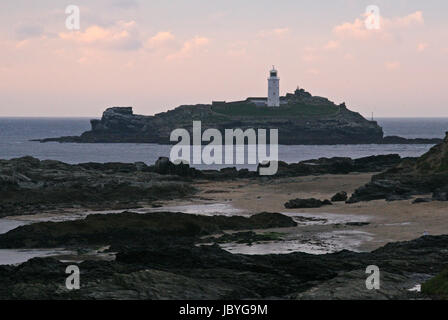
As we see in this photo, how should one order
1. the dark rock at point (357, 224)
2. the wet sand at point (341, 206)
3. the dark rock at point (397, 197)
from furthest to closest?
the dark rock at point (397, 197)
the dark rock at point (357, 224)
the wet sand at point (341, 206)

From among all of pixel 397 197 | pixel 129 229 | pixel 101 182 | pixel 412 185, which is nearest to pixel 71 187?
pixel 101 182

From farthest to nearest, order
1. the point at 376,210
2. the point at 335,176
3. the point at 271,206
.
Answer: the point at 335,176 < the point at 271,206 < the point at 376,210

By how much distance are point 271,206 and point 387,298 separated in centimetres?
3293

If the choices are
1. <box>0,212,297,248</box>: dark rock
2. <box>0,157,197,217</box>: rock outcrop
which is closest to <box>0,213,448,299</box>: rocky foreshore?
<box>0,212,297,248</box>: dark rock

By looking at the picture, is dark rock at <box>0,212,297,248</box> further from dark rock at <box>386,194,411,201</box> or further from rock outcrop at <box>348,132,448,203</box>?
rock outcrop at <box>348,132,448,203</box>

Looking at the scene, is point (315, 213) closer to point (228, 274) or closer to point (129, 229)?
point (129, 229)

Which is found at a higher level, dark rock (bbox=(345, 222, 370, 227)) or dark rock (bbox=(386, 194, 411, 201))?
dark rock (bbox=(386, 194, 411, 201))

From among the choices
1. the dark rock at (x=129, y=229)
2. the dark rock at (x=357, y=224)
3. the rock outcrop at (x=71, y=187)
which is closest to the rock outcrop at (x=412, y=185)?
the dark rock at (x=357, y=224)

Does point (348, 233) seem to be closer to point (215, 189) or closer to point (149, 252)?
point (149, 252)

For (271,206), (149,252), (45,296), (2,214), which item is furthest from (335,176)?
(45,296)

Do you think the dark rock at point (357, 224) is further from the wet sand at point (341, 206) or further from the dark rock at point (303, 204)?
the dark rock at point (303, 204)

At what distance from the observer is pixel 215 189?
2630 inches

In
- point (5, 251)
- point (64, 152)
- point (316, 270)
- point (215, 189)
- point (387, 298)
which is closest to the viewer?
point (387, 298)

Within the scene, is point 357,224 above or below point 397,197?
below
